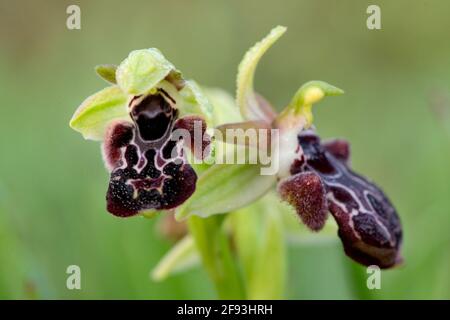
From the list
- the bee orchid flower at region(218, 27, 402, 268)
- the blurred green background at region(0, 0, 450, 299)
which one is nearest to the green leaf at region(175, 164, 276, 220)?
the bee orchid flower at region(218, 27, 402, 268)

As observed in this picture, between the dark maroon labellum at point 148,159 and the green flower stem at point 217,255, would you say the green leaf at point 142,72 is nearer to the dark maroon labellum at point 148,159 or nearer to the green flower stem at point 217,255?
the dark maroon labellum at point 148,159

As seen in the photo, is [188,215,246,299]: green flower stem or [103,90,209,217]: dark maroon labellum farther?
[188,215,246,299]: green flower stem

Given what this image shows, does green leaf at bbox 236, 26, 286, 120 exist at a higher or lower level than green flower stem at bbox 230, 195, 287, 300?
higher

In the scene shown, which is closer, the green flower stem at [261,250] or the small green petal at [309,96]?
the small green petal at [309,96]

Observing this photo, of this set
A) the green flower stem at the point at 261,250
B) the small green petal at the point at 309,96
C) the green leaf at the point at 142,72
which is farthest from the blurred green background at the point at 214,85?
the green leaf at the point at 142,72

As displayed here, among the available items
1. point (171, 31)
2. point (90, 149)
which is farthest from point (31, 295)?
point (171, 31)

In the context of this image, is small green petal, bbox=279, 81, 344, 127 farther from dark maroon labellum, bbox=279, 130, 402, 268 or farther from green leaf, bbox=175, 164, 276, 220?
green leaf, bbox=175, 164, 276, 220
